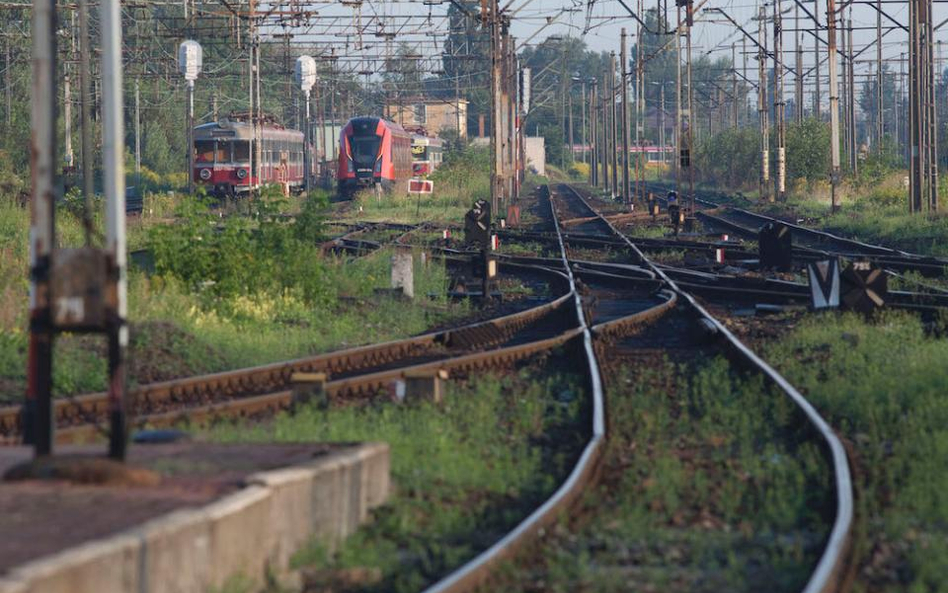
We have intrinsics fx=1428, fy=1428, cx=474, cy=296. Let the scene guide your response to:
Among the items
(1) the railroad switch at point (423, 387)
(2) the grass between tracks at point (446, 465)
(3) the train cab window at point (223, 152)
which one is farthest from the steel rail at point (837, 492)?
(3) the train cab window at point (223, 152)

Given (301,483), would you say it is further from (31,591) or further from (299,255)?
(299,255)

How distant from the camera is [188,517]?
5652mm

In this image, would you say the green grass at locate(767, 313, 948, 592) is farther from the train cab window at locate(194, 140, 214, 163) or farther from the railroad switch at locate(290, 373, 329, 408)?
the train cab window at locate(194, 140, 214, 163)

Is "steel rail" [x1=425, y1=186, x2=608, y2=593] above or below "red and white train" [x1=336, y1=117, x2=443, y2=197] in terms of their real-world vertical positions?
below

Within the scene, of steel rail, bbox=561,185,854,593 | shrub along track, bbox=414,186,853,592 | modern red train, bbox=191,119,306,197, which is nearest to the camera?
steel rail, bbox=561,185,854,593

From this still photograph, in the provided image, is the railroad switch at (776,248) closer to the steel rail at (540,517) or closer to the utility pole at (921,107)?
the utility pole at (921,107)

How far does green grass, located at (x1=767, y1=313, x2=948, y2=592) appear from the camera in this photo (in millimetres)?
6629

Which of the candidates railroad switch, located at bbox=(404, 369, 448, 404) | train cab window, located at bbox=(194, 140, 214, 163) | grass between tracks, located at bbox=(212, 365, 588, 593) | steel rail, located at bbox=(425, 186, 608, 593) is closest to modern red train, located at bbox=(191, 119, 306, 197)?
train cab window, located at bbox=(194, 140, 214, 163)

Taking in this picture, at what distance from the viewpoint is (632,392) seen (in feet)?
39.1

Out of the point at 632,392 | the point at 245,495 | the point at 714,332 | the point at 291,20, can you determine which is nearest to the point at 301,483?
the point at 245,495

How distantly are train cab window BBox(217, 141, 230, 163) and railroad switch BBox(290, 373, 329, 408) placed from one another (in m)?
39.6

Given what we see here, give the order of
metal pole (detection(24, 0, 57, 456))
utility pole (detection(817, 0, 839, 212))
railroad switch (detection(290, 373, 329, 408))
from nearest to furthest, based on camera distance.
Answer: metal pole (detection(24, 0, 57, 456)), railroad switch (detection(290, 373, 329, 408)), utility pole (detection(817, 0, 839, 212))

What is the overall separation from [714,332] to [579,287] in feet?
21.1

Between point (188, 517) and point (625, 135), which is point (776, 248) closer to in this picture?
point (188, 517)
